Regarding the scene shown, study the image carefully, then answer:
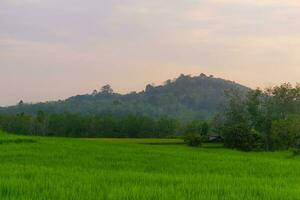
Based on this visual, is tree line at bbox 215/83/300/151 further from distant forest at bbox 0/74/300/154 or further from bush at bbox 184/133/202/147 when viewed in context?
bush at bbox 184/133/202/147

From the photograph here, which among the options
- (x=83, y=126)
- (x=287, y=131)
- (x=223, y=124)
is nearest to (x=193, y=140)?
(x=287, y=131)

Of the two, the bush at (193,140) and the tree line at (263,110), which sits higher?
the tree line at (263,110)

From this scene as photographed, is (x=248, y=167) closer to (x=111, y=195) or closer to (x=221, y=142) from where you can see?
(x=111, y=195)

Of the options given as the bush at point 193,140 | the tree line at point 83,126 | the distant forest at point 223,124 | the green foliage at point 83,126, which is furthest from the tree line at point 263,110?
the green foliage at point 83,126

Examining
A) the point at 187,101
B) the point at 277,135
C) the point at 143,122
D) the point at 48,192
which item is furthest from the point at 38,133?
the point at 187,101

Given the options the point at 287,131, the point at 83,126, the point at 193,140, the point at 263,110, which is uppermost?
the point at 263,110

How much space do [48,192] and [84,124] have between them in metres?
77.5

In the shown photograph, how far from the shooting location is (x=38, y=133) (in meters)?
85.4

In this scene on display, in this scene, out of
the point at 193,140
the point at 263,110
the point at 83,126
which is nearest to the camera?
the point at 193,140

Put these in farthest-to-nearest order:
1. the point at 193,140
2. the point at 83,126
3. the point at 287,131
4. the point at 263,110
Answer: the point at 83,126, the point at 263,110, the point at 193,140, the point at 287,131

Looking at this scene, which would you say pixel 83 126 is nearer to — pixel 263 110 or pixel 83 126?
pixel 83 126

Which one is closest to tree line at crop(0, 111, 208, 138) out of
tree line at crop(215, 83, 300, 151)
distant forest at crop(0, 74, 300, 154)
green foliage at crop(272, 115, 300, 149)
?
distant forest at crop(0, 74, 300, 154)

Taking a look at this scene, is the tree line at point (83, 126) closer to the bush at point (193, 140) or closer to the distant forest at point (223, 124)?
the distant forest at point (223, 124)

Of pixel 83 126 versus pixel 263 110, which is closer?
pixel 263 110
